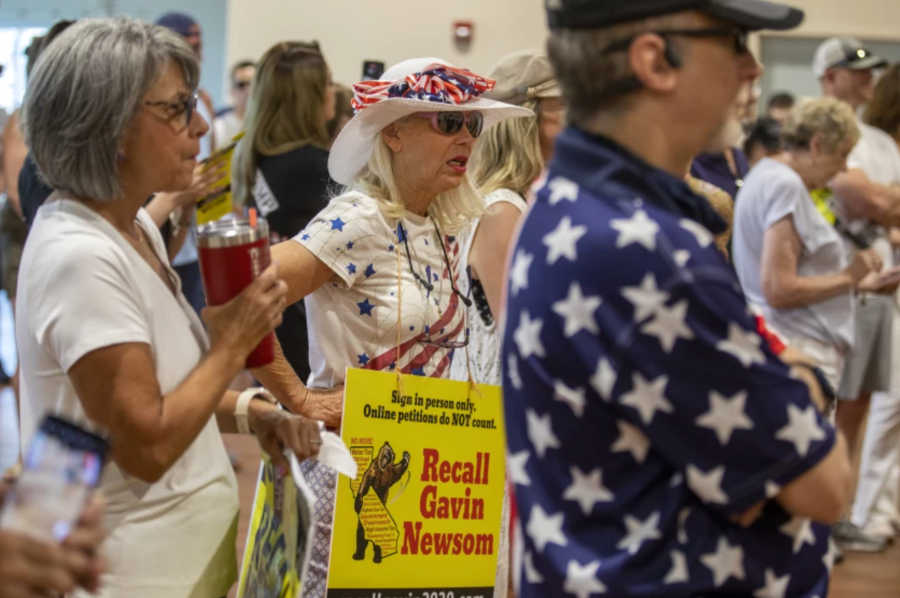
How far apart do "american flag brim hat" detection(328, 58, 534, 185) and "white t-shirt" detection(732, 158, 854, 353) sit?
170 centimetres

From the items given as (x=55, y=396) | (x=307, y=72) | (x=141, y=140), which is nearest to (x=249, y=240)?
(x=141, y=140)

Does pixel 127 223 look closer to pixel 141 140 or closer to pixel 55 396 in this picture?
pixel 141 140

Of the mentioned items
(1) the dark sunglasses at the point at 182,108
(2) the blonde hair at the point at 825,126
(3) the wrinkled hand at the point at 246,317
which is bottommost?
(3) the wrinkled hand at the point at 246,317

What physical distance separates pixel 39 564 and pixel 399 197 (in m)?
1.48

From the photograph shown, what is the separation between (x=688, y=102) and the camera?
1.34m

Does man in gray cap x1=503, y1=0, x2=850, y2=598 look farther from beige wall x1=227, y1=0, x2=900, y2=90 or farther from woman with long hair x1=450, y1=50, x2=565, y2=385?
beige wall x1=227, y1=0, x2=900, y2=90

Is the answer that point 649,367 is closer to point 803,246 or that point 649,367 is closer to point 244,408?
point 244,408

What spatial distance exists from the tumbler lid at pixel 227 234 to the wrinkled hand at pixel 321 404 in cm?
75

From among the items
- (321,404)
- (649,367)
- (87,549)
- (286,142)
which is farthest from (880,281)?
(87,549)

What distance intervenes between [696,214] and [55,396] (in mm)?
1024

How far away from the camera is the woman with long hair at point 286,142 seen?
153 inches

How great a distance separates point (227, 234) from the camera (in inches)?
63.8

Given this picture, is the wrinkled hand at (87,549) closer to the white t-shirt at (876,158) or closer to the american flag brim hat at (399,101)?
the american flag brim hat at (399,101)

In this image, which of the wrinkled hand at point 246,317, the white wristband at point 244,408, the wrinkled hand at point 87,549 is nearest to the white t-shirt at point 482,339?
the white wristband at point 244,408
